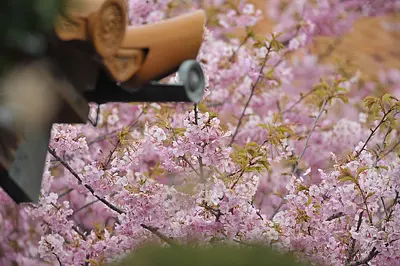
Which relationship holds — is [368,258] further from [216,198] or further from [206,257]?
[206,257]

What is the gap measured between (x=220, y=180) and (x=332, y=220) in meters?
0.52

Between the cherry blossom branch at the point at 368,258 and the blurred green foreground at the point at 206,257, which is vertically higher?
the cherry blossom branch at the point at 368,258

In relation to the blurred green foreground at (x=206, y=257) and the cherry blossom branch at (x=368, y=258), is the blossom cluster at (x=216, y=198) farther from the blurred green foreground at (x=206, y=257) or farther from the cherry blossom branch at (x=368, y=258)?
the blurred green foreground at (x=206, y=257)

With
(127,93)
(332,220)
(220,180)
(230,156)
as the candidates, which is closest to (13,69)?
(127,93)

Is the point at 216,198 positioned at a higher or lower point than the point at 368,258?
lower

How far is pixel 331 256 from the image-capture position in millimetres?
2766

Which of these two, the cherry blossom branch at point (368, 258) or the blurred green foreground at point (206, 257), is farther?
the cherry blossom branch at point (368, 258)

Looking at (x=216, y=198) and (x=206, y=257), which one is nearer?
(x=206, y=257)

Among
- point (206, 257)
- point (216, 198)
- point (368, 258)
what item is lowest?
point (206, 257)

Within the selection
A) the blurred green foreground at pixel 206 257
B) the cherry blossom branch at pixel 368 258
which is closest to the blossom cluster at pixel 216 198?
the cherry blossom branch at pixel 368 258

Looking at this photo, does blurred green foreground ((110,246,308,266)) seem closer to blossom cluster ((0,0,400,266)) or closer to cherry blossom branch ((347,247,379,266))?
blossom cluster ((0,0,400,266))

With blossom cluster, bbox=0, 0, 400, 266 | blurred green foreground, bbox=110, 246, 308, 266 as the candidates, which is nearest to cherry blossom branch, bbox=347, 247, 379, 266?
blossom cluster, bbox=0, 0, 400, 266

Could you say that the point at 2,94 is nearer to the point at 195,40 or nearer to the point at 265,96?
the point at 195,40

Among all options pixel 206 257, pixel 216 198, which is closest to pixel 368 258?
pixel 216 198
